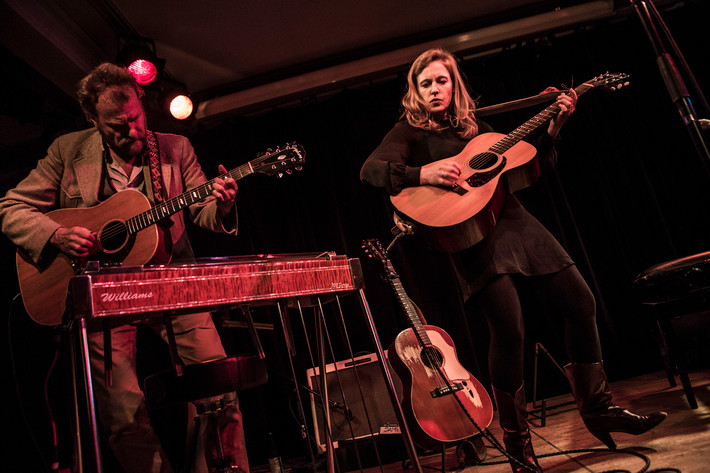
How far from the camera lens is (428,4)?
15.7 feet

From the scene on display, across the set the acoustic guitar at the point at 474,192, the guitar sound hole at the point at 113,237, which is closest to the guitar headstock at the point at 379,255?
the acoustic guitar at the point at 474,192

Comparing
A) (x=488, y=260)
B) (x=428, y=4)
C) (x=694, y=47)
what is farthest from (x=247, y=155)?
(x=694, y=47)

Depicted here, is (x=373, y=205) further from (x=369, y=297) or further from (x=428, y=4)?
(x=428, y=4)

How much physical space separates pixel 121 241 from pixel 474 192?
1.73 metres

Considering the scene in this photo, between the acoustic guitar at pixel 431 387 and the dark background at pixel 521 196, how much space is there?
176cm

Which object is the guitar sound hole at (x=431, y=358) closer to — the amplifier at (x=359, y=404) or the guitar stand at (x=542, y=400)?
the amplifier at (x=359, y=404)

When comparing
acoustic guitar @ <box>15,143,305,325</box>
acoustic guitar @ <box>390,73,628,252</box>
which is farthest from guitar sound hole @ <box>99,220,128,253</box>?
acoustic guitar @ <box>390,73,628,252</box>

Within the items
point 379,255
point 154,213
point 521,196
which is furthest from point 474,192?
point 521,196

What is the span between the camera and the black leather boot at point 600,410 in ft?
6.64

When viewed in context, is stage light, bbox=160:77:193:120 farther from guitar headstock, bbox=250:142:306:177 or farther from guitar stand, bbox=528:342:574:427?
guitar stand, bbox=528:342:574:427

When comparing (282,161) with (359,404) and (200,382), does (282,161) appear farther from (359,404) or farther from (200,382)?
(359,404)

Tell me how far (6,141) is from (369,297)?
4.27 metres

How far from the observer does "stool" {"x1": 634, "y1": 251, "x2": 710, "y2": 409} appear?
2.82m

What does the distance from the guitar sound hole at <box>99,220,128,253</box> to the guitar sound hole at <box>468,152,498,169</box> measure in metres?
1.75
